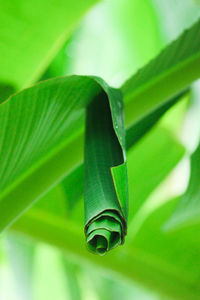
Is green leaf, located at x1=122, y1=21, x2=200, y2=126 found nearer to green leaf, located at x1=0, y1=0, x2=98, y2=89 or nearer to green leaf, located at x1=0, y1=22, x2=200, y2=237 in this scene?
green leaf, located at x1=0, y1=22, x2=200, y2=237

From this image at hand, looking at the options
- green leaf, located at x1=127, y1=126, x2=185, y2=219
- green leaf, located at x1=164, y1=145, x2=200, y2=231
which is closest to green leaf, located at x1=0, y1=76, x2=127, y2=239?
green leaf, located at x1=164, y1=145, x2=200, y2=231

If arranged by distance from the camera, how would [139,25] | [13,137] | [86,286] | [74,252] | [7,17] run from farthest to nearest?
[86,286]
[139,25]
[74,252]
[7,17]
[13,137]

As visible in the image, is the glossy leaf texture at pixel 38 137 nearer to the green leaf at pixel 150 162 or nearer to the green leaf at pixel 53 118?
the green leaf at pixel 53 118

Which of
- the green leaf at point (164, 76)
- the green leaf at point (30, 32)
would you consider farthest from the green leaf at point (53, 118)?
the green leaf at point (30, 32)

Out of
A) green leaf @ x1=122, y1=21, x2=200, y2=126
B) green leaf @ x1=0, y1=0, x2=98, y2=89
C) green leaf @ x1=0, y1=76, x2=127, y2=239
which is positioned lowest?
green leaf @ x1=0, y1=76, x2=127, y2=239

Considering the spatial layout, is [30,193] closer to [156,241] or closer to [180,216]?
[180,216]

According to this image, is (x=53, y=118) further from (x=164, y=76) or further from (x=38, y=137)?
(x=164, y=76)

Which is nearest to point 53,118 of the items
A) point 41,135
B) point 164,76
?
point 41,135

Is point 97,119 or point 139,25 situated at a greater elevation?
point 139,25

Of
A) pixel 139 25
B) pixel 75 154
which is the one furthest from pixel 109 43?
pixel 75 154
